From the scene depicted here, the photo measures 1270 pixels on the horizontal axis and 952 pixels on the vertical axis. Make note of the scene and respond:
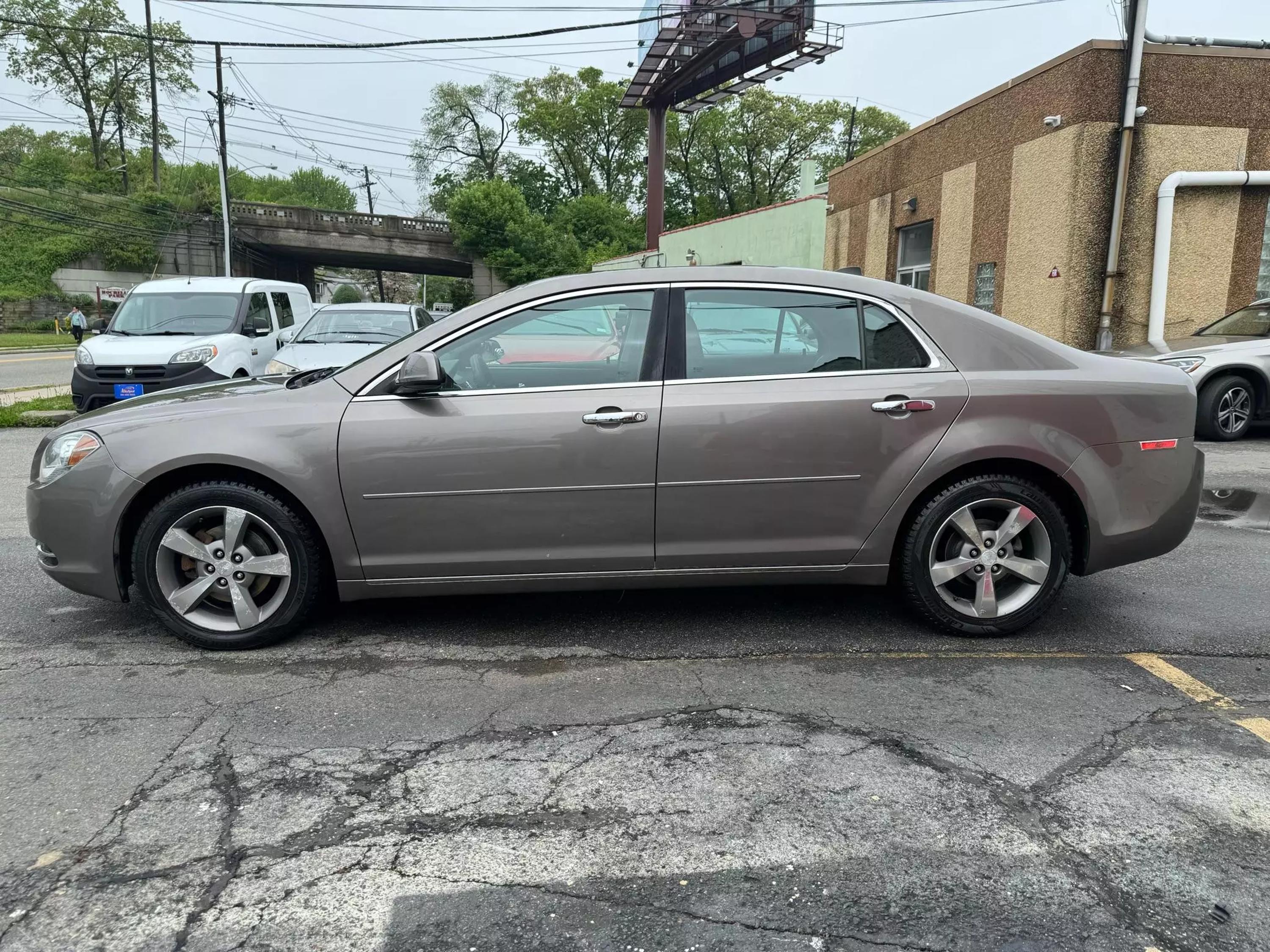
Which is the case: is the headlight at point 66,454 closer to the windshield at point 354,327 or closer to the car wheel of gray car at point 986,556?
the car wheel of gray car at point 986,556

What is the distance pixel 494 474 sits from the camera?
3707 millimetres

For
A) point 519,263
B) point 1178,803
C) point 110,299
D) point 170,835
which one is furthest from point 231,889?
point 519,263

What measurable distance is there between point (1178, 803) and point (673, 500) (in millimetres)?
2064

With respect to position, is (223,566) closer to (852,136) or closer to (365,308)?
(365,308)

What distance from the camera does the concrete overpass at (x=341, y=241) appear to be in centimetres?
5281

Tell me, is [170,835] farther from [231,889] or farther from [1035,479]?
[1035,479]

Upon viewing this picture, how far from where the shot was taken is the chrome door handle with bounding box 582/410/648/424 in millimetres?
3701

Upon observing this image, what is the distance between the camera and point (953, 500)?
12.7ft

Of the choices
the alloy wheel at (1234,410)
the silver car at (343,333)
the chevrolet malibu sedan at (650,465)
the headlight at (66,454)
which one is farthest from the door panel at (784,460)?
the alloy wheel at (1234,410)

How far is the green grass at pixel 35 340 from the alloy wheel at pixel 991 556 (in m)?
35.1

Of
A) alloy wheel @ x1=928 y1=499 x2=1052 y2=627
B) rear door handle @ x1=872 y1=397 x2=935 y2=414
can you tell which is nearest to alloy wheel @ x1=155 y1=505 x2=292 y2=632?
rear door handle @ x1=872 y1=397 x2=935 y2=414

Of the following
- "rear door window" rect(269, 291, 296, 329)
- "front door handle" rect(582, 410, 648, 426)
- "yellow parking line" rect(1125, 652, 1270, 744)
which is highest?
"rear door window" rect(269, 291, 296, 329)

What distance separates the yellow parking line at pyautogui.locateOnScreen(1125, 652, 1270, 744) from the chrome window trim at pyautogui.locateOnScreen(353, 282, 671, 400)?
8.02 feet

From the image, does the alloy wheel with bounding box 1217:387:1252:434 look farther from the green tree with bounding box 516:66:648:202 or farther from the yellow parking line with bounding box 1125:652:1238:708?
the green tree with bounding box 516:66:648:202
